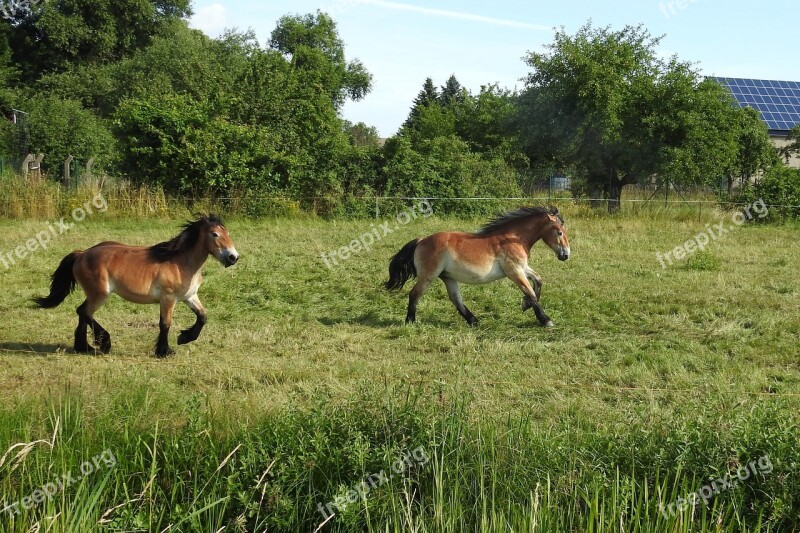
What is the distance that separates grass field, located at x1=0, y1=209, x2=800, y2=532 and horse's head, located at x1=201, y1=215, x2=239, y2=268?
1090mm

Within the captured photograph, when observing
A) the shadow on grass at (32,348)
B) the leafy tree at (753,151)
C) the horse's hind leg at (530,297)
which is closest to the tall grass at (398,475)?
the shadow on grass at (32,348)

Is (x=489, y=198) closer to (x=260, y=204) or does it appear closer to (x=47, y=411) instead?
(x=260, y=204)

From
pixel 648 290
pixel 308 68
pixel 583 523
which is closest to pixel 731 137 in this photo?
pixel 648 290

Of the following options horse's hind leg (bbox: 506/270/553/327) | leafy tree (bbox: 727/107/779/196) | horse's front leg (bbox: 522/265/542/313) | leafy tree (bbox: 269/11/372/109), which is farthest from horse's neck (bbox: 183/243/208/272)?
leafy tree (bbox: 269/11/372/109)

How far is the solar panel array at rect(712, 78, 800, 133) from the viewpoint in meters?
42.0

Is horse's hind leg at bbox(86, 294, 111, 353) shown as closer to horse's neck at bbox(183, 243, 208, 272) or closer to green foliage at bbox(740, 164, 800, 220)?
horse's neck at bbox(183, 243, 208, 272)

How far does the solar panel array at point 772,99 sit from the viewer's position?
42000mm

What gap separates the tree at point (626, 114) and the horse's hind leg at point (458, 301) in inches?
549

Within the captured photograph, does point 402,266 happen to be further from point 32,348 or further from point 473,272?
point 32,348

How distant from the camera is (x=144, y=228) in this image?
61.0 ft

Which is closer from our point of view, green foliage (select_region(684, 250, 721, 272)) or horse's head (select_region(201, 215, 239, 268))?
horse's head (select_region(201, 215, 239, 268))

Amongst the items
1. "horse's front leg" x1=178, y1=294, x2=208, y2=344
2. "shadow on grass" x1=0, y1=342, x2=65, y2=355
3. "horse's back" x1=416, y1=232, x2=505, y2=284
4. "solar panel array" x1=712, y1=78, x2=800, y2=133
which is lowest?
"shadow on grass" x1=0, y1=342, x2=65, y2=355

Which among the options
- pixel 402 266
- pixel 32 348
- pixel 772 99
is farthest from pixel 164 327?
pixel 772 99

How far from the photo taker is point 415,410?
5.03 m
